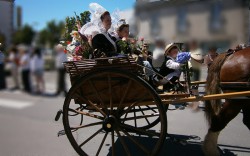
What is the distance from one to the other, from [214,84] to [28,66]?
2.31m

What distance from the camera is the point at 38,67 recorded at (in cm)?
374

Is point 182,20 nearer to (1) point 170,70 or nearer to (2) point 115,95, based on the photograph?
(2) point 115,95

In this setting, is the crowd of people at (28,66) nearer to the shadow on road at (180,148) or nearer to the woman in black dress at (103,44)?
the woman in black dress at (103,44)

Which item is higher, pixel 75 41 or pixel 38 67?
pixel 75 41

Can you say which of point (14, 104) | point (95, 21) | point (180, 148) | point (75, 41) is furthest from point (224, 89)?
point (14, 104)

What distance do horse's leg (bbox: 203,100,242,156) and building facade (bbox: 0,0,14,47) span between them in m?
2.68

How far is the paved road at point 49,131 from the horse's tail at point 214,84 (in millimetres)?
619

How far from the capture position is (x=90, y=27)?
11.1 feet

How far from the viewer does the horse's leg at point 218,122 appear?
315 centimetres

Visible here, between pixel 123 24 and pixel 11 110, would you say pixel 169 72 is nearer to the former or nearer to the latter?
pixel 123 24

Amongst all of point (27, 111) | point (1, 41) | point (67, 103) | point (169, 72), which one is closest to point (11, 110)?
point (27, 111)

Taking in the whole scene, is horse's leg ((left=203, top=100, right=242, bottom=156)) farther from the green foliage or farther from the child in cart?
the green foliage

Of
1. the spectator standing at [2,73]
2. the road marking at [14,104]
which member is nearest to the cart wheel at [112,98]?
the spectator standing at [2,73]

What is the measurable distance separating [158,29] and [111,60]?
70 centimetres
